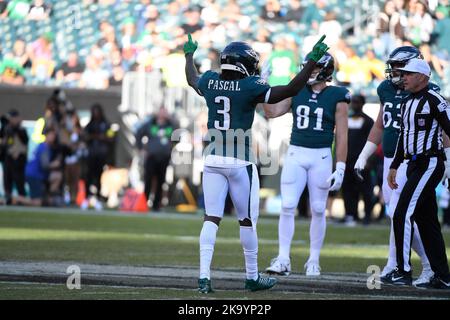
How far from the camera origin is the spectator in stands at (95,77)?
26.0 metres

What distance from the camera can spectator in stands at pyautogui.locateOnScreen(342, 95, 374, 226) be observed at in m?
17.8

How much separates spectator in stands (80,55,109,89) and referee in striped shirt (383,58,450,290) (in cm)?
1782

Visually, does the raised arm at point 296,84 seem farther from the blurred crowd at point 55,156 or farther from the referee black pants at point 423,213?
the blurred crowd at point 55,156

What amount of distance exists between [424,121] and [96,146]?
13.2 metres

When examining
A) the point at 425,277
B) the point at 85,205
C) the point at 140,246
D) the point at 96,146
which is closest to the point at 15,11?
the point at 96,146

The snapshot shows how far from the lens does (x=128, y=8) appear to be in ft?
88.7

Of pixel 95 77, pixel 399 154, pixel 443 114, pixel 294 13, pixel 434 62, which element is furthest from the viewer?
pixel 294 13

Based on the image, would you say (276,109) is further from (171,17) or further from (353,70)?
(171,17)

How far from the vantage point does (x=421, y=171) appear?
870 cm

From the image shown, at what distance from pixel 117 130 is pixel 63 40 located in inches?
143

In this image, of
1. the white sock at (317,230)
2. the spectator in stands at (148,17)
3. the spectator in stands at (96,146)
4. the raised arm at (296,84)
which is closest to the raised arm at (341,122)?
the white sock at (317,230)

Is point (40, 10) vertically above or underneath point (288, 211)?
above
